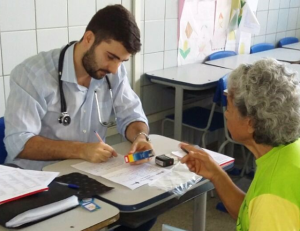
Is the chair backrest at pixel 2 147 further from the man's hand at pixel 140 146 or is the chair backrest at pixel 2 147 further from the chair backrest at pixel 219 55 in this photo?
the chair backrest at pixel 219 55

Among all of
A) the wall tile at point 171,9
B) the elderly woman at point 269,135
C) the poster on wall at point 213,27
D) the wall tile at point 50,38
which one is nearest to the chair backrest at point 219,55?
the poster on wall at point 213,27

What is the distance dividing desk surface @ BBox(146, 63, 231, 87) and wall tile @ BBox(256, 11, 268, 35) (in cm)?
108

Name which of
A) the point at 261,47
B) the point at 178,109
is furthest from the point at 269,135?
the point at 261,47

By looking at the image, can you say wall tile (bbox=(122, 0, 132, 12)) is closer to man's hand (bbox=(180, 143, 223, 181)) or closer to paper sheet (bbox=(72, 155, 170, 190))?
paper sheet (bbox=(72, 155, 170, 190))

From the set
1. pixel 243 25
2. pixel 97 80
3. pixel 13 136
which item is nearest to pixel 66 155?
pixel 13 136

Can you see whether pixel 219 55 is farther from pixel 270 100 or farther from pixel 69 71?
pixel 270 100

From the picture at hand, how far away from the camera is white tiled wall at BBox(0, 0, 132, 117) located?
226 centimetres

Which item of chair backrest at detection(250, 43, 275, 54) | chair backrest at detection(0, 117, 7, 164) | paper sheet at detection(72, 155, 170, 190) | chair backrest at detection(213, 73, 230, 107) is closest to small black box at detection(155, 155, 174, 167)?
paper sheet at detection(72, 155, 170, 190)

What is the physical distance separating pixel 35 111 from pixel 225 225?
1548 millimetres

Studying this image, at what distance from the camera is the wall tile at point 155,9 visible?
3014 millimetres

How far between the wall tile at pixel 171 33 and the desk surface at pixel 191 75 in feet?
0.58

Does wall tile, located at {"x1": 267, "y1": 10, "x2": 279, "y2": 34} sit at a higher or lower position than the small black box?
higher

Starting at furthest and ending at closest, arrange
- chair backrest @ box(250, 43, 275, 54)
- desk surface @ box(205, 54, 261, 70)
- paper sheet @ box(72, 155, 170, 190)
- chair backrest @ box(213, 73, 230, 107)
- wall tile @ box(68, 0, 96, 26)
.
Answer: chair backrest @ box(250, 43, 275, 54) < desk surface @ box(205, 54, 261, 70) < chair backrest @ box(213, 73, 230, 107) < wall tile @ box(68, 0, 96, 26) < paper sheet @ box(72, 155, 170, 190)

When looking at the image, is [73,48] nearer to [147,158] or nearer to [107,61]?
[107,61]
